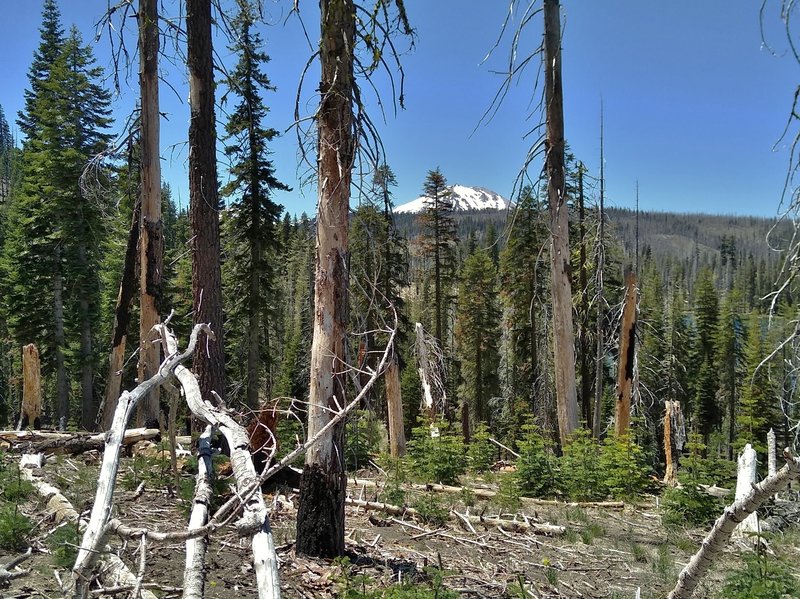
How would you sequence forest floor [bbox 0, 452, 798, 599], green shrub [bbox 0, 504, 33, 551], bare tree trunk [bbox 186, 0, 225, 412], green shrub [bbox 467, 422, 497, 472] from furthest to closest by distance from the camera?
1. green shrub [bbox 467, 422, 497, 472]
2. bare tree trunk [bbox 186, 0, 225, 412]
3. green shrub [bbox 0, 504, 33, 551]
4. forest floor [bbox 0, 452, 798, 599]

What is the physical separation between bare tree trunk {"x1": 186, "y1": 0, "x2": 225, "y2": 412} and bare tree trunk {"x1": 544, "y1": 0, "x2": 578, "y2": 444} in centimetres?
460

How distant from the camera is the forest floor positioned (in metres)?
4.17

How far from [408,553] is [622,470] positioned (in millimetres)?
4763

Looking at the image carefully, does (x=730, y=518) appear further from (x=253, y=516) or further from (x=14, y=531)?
(x=14, y=531)

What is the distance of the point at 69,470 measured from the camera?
279 inches

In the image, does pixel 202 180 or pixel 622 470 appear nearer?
pixel 202 180

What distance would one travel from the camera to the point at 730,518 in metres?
2.59

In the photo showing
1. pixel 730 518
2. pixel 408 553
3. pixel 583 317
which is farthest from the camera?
pixel 583 317

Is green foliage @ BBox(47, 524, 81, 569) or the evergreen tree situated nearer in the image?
green foliage @ BBox(47, 524, 81, 569)

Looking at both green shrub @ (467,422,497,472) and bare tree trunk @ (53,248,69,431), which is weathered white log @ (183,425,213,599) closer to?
green shrub @ (467,422,497,472)

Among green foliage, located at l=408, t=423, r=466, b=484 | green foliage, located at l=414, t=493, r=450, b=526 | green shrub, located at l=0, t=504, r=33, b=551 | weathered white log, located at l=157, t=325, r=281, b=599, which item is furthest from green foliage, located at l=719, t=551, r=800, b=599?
green foliage, located at l=408, t=423, r=466, b=484

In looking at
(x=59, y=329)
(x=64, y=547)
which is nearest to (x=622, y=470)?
(x=64, y=547)

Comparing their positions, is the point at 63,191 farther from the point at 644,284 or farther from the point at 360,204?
the point at 644,284

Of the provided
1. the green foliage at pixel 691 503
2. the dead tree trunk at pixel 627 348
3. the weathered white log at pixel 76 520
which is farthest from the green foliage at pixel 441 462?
the weathered white log at pixel 76 520
